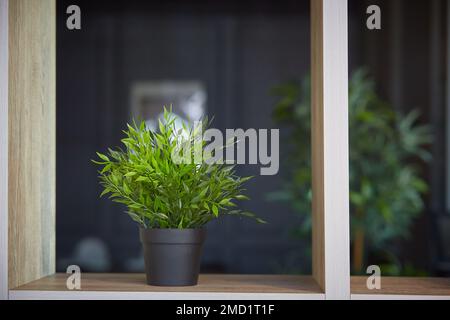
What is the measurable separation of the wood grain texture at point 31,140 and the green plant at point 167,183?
22 cm

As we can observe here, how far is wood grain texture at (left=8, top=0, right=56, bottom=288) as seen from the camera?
6.08ft

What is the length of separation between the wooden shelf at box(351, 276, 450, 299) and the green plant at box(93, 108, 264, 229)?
32 cm

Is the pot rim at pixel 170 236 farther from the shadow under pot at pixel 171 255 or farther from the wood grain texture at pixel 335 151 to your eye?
the wood grain texture at pixel 335 151

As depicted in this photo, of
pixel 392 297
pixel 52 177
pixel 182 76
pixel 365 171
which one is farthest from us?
pixel 182 76

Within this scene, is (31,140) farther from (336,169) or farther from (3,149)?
(336,169)

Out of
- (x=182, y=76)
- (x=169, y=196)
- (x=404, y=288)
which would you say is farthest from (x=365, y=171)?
(x=169, y=196)

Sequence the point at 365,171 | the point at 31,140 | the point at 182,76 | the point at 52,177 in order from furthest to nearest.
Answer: the point at 182,76 → the point at 365,171 → the point at 52,177 → the point at 31,140

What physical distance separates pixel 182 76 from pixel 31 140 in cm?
489

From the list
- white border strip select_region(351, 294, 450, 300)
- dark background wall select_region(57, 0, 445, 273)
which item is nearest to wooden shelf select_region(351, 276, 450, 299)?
white border strip select_region(351, 294, 450, 300)

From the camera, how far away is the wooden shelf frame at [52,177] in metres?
1.72

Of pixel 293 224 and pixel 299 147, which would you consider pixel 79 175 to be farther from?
pixel 299 147

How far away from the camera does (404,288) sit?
1864mm

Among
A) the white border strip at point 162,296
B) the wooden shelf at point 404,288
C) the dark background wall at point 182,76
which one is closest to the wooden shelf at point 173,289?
the white border strip at point 162,296
